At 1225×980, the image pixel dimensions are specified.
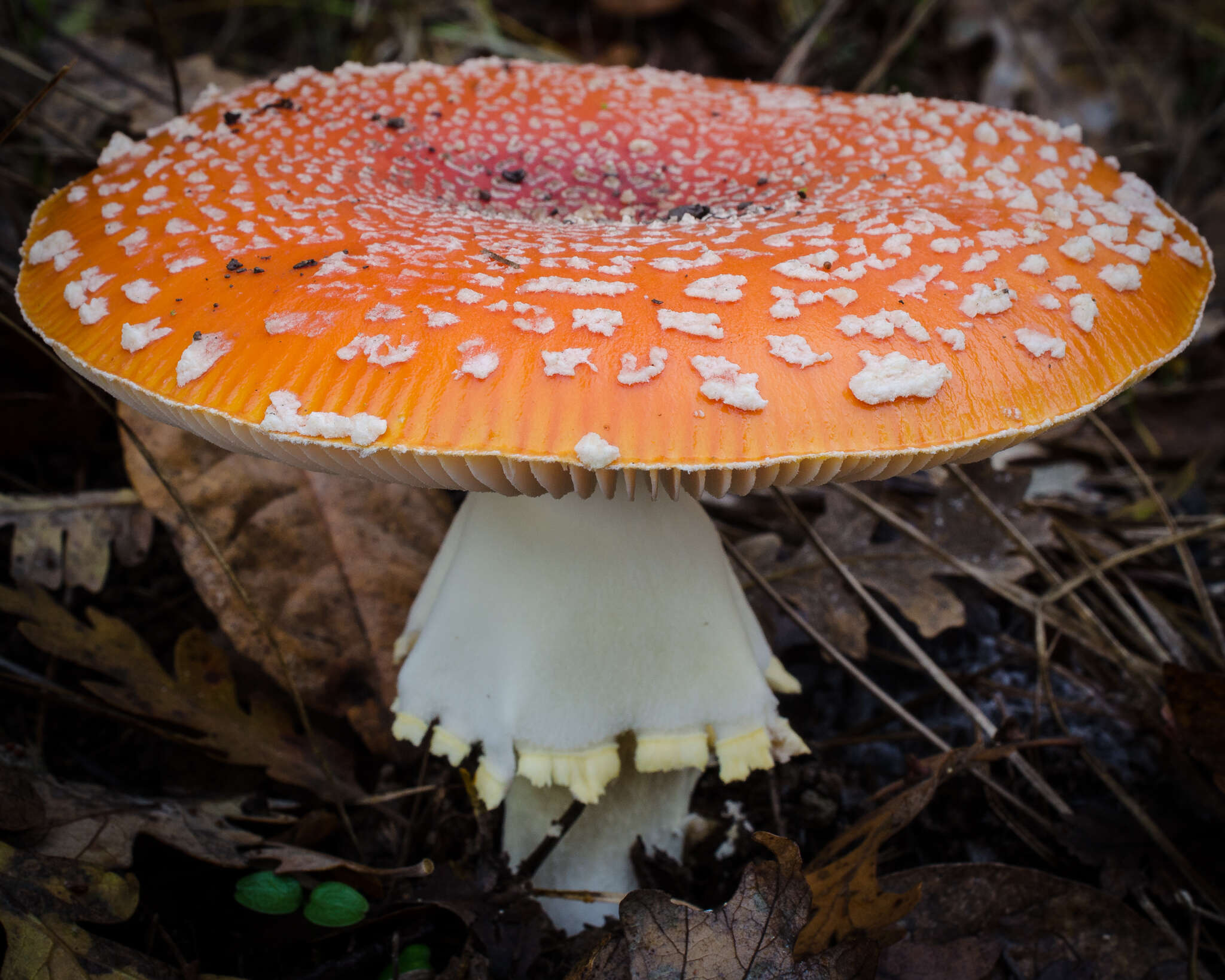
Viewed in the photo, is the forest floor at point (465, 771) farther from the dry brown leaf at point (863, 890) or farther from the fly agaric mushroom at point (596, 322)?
the fly agaric mushroom at point (596, 322)

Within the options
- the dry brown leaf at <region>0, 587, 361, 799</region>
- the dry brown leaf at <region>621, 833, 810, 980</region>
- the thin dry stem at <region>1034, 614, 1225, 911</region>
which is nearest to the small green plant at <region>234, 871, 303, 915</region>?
the dry brown leaf at <region>0, 587, 361, 799</region>

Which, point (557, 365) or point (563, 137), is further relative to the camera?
point (563, 137)

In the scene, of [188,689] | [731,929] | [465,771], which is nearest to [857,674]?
[731,929]

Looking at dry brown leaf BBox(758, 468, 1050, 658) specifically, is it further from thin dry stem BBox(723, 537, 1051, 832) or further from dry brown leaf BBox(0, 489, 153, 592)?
dry brown leaf BBox(0, 489, 153, 592)

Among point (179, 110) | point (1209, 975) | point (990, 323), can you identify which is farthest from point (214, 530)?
point (1209, 975)

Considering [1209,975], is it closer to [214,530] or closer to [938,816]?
[938,816]

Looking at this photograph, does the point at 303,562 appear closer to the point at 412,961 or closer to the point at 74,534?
the point at 74,534
